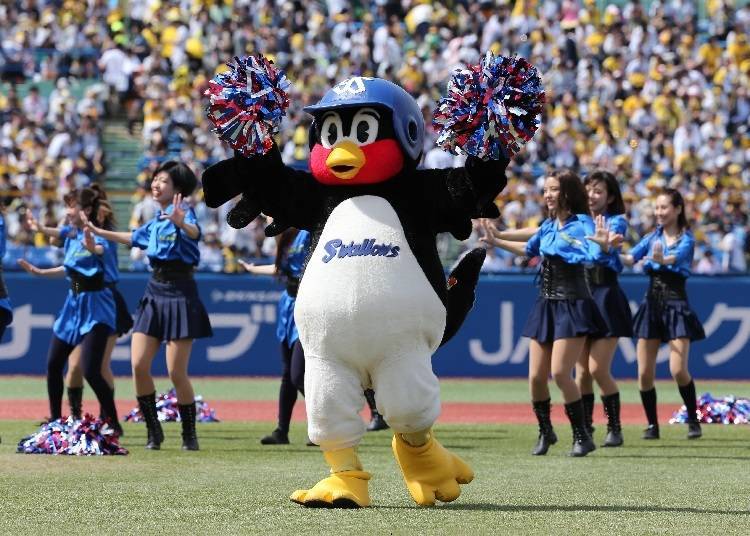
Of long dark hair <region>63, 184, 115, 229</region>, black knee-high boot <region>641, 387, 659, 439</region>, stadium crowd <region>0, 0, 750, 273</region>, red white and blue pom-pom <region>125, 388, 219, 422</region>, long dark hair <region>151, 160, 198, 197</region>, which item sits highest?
stadium crowd <region>0, 0, 750, 273</region>

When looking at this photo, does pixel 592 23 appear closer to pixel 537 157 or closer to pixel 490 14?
pixel 490 14

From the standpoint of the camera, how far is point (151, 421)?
1034cm

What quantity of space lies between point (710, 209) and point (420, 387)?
15.6 m

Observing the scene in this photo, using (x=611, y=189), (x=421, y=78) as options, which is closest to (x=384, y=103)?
(x=611, y=189)

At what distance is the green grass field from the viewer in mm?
6230

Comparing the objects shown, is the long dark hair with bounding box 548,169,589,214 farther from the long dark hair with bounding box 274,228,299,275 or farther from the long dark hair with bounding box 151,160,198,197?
the long dark hair with bounding box 151,160,198,197

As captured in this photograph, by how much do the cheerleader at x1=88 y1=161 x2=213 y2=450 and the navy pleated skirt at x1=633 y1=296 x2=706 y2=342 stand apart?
3725 millimetres

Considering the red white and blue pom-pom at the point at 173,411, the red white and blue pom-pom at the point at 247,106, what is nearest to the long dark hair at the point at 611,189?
the red white and blue pom-pom at the point at 173,411

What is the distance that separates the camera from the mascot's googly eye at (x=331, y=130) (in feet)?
23.0

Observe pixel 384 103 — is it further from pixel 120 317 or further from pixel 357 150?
pixel 120 317

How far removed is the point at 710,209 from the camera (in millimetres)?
21438

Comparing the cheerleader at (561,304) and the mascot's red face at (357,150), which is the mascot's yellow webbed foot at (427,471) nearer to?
the mascot's red face at (357,150)

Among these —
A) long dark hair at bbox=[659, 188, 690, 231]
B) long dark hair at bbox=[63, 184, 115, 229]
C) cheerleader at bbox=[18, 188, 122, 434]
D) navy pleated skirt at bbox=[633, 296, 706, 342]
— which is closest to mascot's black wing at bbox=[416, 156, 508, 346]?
cheerleader at bbox=[18, 188, 122, 434]

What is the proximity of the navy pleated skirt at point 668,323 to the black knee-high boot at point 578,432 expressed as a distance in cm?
191
